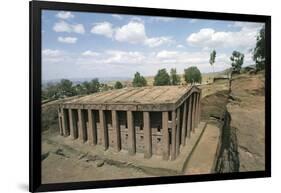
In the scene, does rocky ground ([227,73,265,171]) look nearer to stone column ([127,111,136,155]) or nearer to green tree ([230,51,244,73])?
green tree ([230,51,244,73])

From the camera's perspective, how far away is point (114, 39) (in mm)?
3430

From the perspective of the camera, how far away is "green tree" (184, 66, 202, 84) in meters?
3.61

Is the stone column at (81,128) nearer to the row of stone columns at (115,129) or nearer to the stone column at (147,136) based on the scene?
the row of stone columns at (115,129)

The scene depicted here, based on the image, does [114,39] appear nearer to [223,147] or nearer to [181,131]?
[181,131]

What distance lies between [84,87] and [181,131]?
0.88m

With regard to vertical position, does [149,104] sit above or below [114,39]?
below

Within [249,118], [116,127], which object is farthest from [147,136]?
[249,118]

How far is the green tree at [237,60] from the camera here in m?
3.78

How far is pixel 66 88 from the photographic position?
3.31 metres

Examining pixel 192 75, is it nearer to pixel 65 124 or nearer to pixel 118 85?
pixel 118 85

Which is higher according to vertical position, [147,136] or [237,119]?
[237,119]

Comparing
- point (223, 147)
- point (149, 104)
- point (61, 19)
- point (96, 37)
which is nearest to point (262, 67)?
point (223, 147)

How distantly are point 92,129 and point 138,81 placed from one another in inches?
20.9

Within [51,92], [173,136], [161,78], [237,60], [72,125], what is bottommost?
[173,136]
